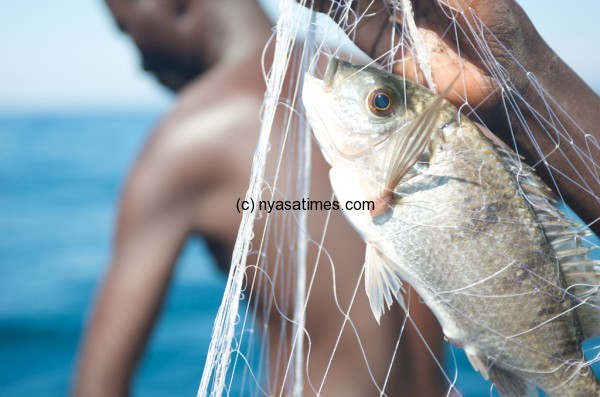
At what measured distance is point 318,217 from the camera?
4.76 ft

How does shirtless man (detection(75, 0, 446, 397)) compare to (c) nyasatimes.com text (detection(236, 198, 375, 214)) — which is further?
shirtless man (detection(75, 0, 446, 397))

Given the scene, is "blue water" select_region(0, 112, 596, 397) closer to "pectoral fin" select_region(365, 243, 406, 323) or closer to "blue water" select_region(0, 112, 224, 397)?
"blue water" select_region(0, 112, 224, 397)

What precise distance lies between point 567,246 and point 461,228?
192mm

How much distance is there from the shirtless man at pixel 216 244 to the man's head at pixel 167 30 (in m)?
0.28

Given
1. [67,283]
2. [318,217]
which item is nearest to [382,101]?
[318,217]

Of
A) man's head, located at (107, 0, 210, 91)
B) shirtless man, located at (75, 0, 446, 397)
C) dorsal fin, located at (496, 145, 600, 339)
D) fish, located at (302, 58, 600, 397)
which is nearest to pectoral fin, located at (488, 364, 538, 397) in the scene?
fish, located at (302, 58, 600, 397)

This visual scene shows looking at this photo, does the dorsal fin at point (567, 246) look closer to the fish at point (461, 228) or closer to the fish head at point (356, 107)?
the fish at point (461, 228)

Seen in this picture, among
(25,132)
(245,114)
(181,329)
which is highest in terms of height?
(25,132)

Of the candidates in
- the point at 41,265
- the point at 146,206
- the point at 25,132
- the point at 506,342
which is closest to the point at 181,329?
the point at 41,265

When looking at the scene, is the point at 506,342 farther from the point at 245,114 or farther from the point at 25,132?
the point at 25,132

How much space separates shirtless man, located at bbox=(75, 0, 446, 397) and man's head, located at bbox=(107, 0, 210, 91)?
28cm

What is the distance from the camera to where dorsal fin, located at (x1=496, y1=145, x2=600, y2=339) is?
91 centimetres

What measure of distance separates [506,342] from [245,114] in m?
0.87

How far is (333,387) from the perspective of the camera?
4.75ft
